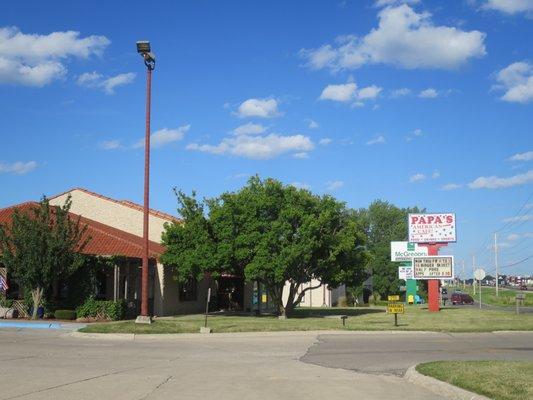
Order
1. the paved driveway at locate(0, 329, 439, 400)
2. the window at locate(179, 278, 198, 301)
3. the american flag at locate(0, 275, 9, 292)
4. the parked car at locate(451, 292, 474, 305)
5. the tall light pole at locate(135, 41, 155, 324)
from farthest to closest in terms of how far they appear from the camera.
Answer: the parked car at locate(451, 292, 474, 305)
the window at locate(179, 278, 198, 301)
the american flag at locate(0, 275, 9, 292)
the tall light pole at locate(135, 41, 155, 324)
the paved driveway at locate(0, 329, 439, 400)

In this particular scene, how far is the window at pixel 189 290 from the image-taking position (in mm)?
36072

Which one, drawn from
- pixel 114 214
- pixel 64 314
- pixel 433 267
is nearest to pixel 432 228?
pixel 433 267

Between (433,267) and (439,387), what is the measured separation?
34701 mm

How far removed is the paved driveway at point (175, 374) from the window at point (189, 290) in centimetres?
1683

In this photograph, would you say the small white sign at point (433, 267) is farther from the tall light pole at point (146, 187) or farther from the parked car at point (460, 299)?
the parked car at point (460, 299)

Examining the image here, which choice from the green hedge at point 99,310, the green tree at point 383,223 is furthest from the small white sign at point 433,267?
the green tree at point 383,223

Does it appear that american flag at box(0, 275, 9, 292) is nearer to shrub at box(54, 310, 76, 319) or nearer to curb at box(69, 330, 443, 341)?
shrub at box(54, 310, 76, 319)

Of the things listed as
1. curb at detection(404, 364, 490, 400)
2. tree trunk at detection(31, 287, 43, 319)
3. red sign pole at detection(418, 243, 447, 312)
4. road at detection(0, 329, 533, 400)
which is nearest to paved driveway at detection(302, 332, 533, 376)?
road at detection(0, 329, 533, 400)

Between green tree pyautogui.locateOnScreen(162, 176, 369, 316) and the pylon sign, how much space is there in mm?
13587

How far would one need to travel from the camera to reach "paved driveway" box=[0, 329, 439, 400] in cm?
1013

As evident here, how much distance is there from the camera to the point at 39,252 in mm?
27047

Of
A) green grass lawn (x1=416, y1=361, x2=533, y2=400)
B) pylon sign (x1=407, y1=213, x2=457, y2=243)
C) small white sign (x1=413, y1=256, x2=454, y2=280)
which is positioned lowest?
green grass lawn (x1=416, y1=361, x2=533, y2=400)

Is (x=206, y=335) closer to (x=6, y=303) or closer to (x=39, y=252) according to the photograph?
(x=39, y=252)

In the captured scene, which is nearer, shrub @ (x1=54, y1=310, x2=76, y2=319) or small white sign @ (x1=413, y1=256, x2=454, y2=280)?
shrub @ (x1=54, y1=310, x2=76, y2=319)
